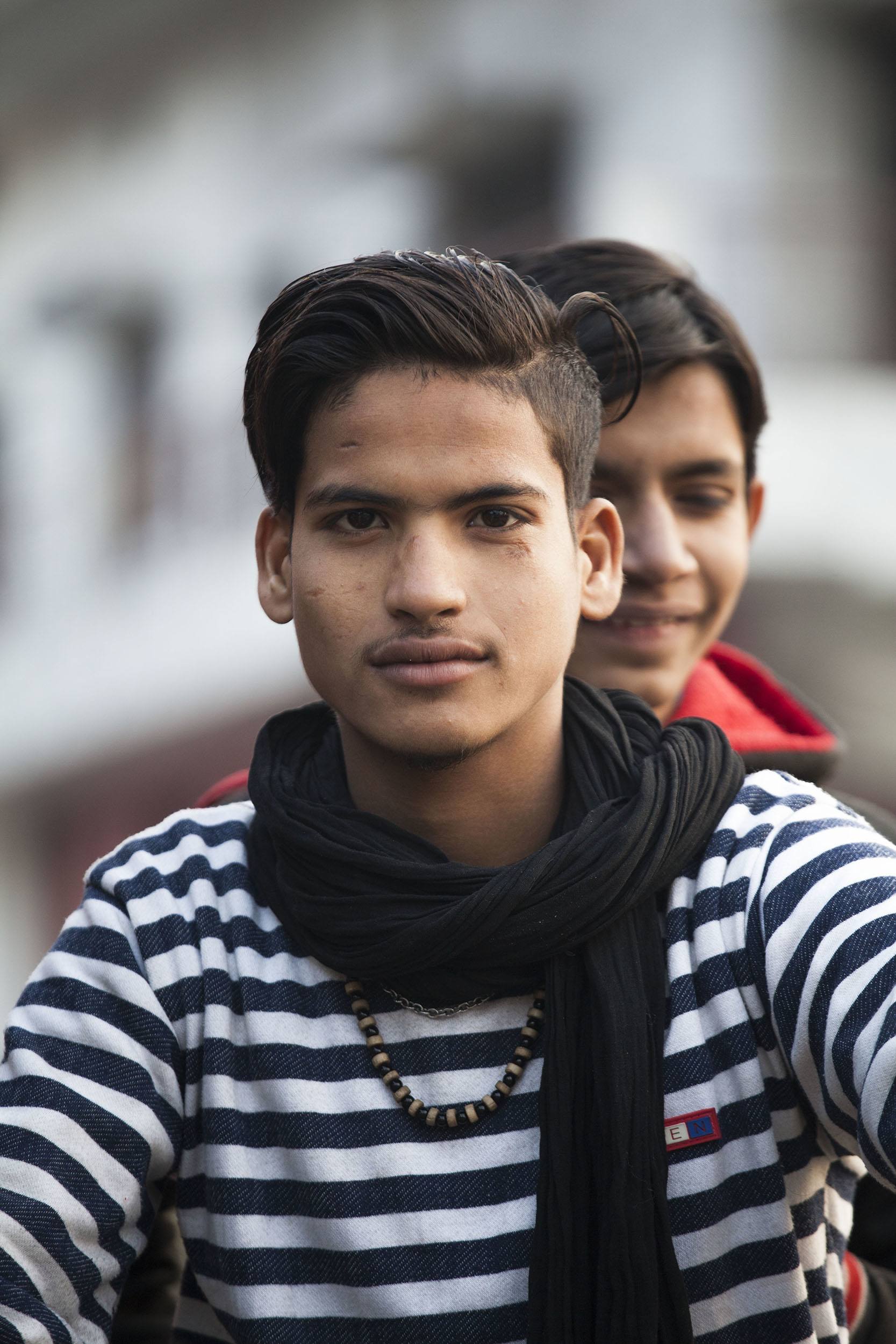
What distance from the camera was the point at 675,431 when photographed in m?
2.20

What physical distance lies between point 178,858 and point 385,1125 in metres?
0.40

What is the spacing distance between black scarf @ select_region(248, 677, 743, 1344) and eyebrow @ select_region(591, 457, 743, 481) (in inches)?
23.7

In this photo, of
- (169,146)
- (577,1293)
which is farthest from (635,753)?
(169,146)

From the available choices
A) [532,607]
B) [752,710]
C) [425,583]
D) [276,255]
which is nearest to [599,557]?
[532,607]

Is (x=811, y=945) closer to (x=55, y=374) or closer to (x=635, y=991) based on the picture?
(x=635, y=991)

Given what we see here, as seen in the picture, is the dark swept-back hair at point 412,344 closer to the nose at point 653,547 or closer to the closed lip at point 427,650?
the closed lip at point 427,650

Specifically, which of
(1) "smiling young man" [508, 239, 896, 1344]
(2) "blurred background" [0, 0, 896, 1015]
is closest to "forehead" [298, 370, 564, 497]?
(1) "smiling young man" [508, 239, 896, 1344]

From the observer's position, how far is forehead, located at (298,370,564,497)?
1.55 meters

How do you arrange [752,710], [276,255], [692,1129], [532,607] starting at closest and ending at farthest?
[692,1129], [532,607], [752,710], [276,255]

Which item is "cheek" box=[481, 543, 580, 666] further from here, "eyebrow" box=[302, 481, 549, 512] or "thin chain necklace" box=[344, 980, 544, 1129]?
"thin chain necklace" box=[344, 980, 544, 1129]

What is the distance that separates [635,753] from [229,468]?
8.06 m

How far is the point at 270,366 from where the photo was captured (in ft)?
5.52

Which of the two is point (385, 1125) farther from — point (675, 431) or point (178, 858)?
point (675, 431)

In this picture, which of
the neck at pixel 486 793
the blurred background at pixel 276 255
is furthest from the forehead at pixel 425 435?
the blurred background at pixel 276 255
